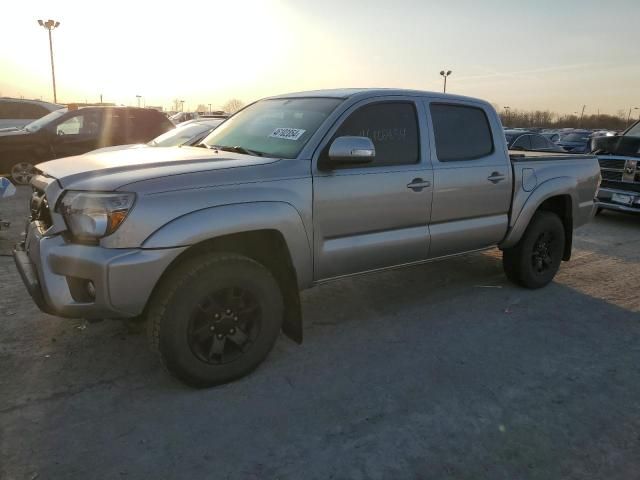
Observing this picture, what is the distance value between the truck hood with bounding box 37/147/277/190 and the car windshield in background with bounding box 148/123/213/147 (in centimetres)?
445

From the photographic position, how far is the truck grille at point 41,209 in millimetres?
3115

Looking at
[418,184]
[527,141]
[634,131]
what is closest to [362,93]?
[418,184]

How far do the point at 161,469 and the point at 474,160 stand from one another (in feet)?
11.2

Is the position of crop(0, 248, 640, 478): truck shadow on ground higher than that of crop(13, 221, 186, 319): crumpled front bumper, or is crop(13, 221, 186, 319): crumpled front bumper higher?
crop(13, 221, 186, 319): crumpled front bumper

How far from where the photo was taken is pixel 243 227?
302 cm

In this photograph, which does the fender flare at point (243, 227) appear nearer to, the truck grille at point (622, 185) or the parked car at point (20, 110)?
the truck grille at point (622, 185)

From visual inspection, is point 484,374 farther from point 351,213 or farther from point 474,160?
point 474,160

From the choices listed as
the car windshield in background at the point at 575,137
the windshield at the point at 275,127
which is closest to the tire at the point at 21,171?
the windshield at the point at 275,127

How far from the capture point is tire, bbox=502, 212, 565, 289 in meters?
4.96

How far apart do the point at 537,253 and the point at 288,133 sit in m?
3.01

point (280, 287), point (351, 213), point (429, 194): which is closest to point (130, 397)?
point (280, 287)

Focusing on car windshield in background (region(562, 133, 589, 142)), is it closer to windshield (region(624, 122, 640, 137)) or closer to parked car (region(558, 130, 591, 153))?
parked car (region(558, 130, 591, 153))

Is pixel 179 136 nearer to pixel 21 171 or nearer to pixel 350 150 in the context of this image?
pixel 21 171

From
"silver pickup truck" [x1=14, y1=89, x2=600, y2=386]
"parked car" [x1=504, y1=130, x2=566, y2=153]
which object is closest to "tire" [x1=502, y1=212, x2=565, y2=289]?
"silver pickup truck" [x1=14, y1=89, x2=600, y2=386]
